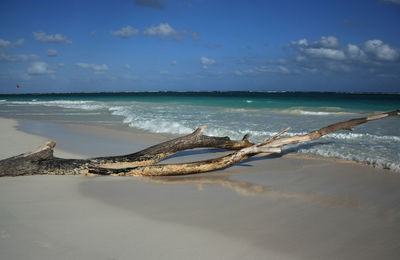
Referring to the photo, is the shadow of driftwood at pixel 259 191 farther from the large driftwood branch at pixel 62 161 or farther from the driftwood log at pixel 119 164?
the large driftwood branch at pixel 62 161

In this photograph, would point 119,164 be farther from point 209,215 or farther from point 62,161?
point 209,215

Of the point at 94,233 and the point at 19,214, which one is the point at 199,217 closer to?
the point at 94,233

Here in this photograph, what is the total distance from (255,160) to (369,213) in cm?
293

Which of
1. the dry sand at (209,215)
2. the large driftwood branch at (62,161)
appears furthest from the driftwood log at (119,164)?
the dry sand at (209,215)

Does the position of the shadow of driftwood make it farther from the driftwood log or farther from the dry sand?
the driftwood log

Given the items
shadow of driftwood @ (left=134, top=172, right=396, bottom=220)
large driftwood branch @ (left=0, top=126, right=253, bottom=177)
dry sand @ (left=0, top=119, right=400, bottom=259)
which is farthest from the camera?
large driftwood branch @ (left=0, top=126, right=253, bottom=177)

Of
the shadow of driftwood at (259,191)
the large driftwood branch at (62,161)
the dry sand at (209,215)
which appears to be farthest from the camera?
the large driftwood branch at (62,161)

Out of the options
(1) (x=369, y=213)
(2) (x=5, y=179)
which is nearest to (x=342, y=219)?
(1) (x=369, y=213)

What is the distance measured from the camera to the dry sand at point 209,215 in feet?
8.75

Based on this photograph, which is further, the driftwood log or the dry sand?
the driftwood log

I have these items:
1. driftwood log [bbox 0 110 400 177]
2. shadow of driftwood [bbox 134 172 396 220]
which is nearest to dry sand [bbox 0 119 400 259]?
shadow of driftwood [bbox 134 172 396 220]

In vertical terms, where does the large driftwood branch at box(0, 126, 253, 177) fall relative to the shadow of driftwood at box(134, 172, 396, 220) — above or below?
above

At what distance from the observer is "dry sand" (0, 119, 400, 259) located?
2.67 m

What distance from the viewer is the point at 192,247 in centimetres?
272
